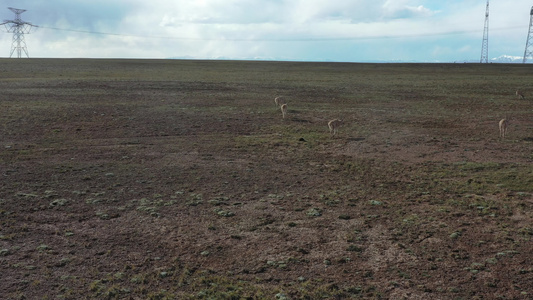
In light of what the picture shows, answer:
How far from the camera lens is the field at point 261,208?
314 inches

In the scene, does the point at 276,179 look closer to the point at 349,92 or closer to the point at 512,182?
the point at 512,182

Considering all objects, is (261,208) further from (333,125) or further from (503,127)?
(503,127)

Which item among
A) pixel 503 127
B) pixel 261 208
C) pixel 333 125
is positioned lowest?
pixel 261 208

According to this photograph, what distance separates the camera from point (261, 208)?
1166 centimetres

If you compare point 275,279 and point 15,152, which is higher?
point 15,152

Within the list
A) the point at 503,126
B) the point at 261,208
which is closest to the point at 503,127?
the point at 503,126

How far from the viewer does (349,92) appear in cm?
4094

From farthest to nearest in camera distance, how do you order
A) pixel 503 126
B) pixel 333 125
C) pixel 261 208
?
1. pixel 333 125
2. pixel 503 126
3. pixel 261 208

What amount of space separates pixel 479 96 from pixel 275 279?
3484 cm

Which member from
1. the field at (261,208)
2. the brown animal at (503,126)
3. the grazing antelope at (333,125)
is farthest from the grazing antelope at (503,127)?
the grazing antelope at (333,125)

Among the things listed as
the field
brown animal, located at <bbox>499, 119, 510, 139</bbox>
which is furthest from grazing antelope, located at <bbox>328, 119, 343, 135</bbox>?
brown animal, located at <bbox>499, 119, 510, 139</bbox>

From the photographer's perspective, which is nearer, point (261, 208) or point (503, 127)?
point (261, 208)

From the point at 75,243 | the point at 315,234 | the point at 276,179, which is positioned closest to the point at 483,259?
the point at 315,234

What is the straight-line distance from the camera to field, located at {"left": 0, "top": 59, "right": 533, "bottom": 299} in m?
7.98
